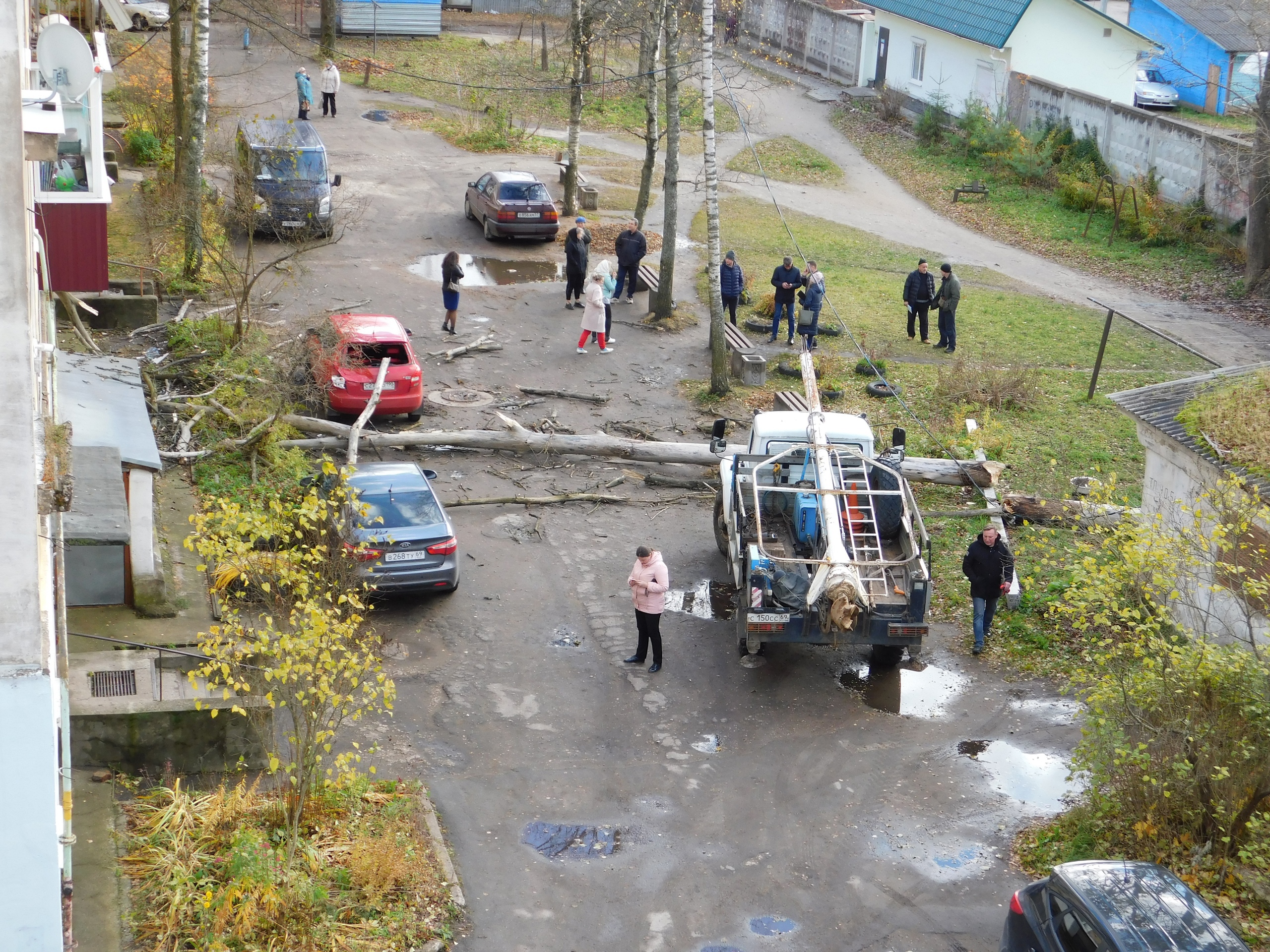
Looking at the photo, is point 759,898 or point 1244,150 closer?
point 759,898

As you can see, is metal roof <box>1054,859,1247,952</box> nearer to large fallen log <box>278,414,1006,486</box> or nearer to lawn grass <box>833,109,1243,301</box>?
large fallen log <box>278,414,1006,486</box>

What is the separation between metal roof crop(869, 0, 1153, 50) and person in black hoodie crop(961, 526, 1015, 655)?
90.6 feet

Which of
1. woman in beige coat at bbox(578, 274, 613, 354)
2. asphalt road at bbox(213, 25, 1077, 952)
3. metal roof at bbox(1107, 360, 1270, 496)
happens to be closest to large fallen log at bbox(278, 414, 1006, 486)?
asphalt road at bbox(213, 25, 1077, 952)

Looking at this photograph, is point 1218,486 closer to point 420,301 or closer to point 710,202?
point 710,202

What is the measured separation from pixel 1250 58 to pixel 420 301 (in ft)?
103

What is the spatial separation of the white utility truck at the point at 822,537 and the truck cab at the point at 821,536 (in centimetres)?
1

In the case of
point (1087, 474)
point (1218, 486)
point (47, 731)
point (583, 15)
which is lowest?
point (1087, 474)

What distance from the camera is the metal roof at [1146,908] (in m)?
7.60

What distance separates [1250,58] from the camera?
1624 inches

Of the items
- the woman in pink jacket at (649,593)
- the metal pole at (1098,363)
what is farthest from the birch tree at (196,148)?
the metal pole at (1098,363)

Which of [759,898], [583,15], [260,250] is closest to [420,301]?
[260,250]

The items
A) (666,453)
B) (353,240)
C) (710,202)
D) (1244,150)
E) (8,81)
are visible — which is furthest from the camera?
(1244,150)

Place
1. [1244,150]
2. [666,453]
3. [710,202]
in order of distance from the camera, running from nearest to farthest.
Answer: [666,453], [710,202], [1244,150]

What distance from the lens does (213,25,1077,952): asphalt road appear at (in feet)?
31.9
